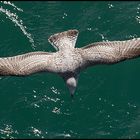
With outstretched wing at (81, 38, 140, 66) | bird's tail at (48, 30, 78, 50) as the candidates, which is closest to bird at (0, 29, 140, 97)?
outstretched wing at (81, 38, 140, 66)

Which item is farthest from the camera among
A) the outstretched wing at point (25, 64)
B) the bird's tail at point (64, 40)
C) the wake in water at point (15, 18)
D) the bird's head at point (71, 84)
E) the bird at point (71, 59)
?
the wake in water at point (15, 18)

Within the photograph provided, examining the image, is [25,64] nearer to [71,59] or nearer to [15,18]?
[71,59]

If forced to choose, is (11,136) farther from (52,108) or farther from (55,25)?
(55,25)

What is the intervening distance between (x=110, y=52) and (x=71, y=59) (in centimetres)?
230

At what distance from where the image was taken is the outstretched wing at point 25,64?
102 feet

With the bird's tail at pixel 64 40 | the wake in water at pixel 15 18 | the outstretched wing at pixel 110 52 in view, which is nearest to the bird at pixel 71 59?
the outstretched wing at pixel 110 52

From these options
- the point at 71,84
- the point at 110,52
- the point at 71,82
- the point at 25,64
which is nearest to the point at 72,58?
the point at 71,82

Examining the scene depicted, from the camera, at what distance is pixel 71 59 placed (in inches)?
1268

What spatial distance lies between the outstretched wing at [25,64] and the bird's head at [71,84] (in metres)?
1.69

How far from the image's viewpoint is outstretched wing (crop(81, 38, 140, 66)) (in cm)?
3162

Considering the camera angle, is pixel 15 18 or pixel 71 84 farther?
pixel 15 18

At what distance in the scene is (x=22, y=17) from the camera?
39.0 metres

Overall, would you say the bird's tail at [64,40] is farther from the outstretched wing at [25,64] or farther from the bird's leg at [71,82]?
the bird's leg at [71,82]

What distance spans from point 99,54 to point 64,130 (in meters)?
5.52
